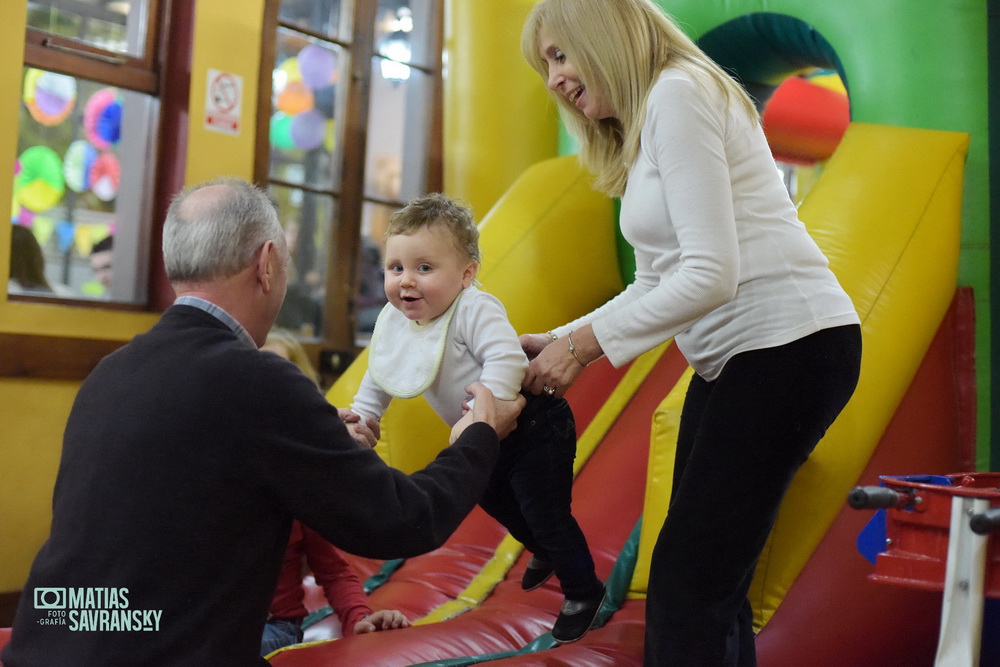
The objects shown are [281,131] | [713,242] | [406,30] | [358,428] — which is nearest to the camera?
[713,242]

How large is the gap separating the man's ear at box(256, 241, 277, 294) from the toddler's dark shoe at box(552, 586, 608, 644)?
902 millimetres

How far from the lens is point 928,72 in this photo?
250cm

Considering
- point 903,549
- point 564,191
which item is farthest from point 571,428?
point 564,191

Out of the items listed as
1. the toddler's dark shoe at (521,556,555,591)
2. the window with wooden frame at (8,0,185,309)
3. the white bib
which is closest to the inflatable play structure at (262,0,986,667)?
the toddler's dark shoe at (521,556,555,591)

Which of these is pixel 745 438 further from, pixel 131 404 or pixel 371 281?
pixel 371 281

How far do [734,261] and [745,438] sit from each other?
9.5 inches

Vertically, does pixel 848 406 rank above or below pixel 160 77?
below

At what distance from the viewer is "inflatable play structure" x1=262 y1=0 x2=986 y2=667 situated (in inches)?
72.6

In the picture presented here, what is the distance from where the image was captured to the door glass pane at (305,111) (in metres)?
4.20

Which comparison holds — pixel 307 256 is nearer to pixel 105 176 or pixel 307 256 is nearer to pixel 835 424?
pixel 105 176

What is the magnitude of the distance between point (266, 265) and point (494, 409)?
0.43m

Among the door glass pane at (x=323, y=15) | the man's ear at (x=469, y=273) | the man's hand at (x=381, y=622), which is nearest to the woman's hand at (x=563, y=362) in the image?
the man's ear at (x=469, y=273)

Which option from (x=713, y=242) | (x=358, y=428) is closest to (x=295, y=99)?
(x=358, y=428)

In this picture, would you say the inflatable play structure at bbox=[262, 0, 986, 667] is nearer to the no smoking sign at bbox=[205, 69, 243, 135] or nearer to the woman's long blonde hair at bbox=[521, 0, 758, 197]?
the woman's long blonde hair at bbox=[521, 0, 758, 197]
